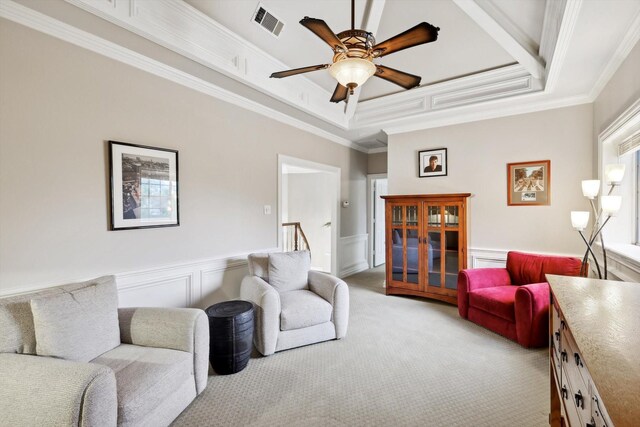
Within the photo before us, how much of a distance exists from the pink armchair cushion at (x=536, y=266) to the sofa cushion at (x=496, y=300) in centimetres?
23

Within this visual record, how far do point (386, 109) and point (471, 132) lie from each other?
4.08 feet

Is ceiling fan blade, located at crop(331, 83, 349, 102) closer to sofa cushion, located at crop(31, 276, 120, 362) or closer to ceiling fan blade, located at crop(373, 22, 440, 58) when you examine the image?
ceiling fan blade, located at crop(373, 22, 440, 58)

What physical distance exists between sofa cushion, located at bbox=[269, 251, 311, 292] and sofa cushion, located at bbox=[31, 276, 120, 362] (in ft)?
4.70

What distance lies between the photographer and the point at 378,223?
6418mm

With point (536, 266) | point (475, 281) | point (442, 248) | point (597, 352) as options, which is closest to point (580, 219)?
point (536, 266)

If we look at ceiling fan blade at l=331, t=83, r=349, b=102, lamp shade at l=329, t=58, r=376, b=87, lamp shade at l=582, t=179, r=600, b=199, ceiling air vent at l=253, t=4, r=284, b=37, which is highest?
ceiling air vent at l=253, t=4, r=284, b=37

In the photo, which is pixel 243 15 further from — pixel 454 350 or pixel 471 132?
pixel 454 350

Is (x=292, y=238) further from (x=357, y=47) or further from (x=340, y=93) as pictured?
(x=357, y=47)

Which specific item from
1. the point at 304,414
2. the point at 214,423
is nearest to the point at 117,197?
the point at 214,423

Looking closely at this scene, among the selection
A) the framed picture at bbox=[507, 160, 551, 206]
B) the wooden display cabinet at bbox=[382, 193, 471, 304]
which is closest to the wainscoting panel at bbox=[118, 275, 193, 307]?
the wooden display cabinet at bbox=[382, 193, 471, 304]

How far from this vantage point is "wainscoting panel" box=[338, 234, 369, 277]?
5.43m

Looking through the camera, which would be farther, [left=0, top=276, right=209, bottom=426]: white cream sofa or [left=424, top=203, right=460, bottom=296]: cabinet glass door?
[left=424, top=203, right=460, bottom=296]: cabinet glass door

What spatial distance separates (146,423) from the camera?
61.2 inches

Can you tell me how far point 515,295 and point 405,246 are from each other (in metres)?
1.67
